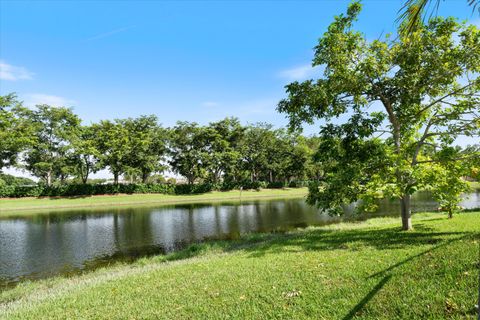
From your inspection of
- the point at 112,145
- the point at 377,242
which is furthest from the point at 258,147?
the point at 377,242

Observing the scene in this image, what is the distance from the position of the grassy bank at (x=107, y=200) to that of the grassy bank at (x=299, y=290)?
137 feet

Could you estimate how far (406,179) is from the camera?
1260 cm

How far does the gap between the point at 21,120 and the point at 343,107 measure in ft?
205

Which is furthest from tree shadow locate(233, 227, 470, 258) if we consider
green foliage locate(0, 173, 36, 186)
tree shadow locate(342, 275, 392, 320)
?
green foliage locate(0, 173, 36, 186)

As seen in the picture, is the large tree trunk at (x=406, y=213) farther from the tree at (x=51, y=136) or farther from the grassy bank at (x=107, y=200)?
the tree at (x=51, y=136)

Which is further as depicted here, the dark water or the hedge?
the hedge

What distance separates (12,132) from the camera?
2016 inches

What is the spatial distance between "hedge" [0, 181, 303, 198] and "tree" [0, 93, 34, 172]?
7.25m

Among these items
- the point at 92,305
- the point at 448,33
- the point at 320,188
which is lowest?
the point at 92,305

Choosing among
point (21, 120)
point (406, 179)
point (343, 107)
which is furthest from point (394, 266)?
point (21, 120)

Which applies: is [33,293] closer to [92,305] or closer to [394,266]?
[92,305]

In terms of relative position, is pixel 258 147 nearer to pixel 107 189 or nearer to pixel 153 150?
pixel 153 150

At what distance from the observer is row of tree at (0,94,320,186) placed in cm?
5644

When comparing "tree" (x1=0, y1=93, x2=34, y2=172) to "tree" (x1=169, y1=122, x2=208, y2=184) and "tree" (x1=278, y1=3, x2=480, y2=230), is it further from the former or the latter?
"tree" (x1=278, y1=3, x2=480, y2=230)
